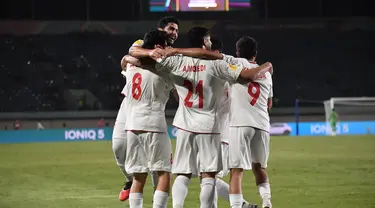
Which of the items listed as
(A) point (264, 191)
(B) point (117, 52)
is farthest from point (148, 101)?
(B) point (117, 52)

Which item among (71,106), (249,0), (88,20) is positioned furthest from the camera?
(88,20)

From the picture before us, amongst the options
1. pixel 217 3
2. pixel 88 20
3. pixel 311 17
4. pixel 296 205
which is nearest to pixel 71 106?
pixel 88 20

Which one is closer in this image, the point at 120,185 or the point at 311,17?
the point at 120,185

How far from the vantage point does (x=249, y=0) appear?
36.0 metres

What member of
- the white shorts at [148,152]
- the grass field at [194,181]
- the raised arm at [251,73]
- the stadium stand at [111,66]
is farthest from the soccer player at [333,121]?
Result: the white shorts at [148,152]

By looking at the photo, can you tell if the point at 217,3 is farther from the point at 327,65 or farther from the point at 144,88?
the point at 144,88

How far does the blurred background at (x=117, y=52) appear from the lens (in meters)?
44.0

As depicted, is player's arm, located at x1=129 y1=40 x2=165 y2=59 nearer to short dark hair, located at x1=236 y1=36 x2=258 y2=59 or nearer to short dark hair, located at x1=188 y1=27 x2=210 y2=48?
short dark hair, located at x1=188 y1=27 x2=210 y2=48

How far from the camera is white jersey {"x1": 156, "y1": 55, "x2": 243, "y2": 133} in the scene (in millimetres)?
6355

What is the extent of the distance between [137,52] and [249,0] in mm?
30185

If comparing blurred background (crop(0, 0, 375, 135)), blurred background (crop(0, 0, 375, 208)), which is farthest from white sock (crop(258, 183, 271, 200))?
blurred background (crop(0, 0, 375, 135))

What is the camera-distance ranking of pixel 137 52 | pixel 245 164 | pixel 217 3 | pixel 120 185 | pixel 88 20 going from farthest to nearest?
1. pixel 88 20
2. pixel 217 3
3. pixel 120 185
4. pixel 245 164
5. pixel 137 52

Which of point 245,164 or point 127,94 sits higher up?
point 127,94

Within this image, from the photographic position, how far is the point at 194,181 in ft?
40.2
